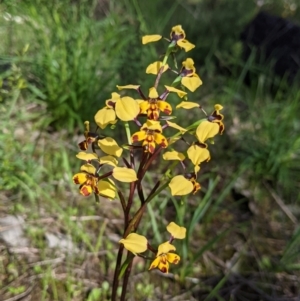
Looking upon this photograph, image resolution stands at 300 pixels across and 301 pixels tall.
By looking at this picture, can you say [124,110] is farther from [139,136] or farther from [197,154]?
[197,154]

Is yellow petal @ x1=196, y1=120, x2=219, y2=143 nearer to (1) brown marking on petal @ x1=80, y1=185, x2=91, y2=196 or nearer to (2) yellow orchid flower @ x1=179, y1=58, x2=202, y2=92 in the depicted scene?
(2) yellow orchid flower @ x1=179, y1=58, x2=202, y2=92

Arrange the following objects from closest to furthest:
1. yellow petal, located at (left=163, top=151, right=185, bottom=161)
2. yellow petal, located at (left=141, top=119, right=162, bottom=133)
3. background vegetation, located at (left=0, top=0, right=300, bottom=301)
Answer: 1. yellow petal, located at (left=141, top=119, right=162, bottom=133)
2. yellow petal, located at (left=163, top=151, right=185, bottom=161)
3. background vegetation, located at (left=0, top=0, right=300, bottom=301)

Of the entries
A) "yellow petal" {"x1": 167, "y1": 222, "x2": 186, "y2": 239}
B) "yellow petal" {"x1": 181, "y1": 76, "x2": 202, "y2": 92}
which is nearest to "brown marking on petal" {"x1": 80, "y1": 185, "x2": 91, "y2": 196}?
"yellow petal" {"x1": 167, "y1": 222, "x2": 186, "y2": 239}

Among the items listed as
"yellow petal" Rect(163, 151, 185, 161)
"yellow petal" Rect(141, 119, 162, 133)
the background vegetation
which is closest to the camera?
"yellow petal" Rect(141, 119, 162, 133)

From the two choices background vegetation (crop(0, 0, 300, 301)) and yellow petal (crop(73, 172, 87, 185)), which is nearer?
yellow petal (crop(73, 172, 87, 185))

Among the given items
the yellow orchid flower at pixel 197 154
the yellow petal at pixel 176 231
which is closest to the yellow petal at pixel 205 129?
the yellow orchid flower at pixel 197 154

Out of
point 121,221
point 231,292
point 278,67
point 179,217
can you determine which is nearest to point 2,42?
point 121,221

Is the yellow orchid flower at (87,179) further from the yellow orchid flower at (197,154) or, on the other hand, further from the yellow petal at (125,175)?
the yellow orchid flower at (197,154)
